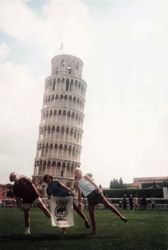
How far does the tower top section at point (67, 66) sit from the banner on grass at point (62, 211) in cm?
6787

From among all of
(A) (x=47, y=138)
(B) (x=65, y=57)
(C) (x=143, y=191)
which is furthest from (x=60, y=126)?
(C) (x=143, y=191)

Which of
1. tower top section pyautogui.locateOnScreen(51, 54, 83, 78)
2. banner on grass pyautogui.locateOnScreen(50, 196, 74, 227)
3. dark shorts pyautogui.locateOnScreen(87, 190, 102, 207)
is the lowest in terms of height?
banner on grass pyautogui.locateOnScreen(50, 196, 74, 227)

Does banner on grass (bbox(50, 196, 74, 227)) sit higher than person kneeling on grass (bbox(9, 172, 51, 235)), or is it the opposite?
person kneeling on grass (bbox(9, 172, 51, 235))

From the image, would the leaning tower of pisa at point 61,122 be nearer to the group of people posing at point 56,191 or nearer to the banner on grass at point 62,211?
the group of people posing at point 56,191

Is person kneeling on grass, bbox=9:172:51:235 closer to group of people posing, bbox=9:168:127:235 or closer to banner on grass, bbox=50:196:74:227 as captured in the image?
group of people posing, bbox=9:168:127:235

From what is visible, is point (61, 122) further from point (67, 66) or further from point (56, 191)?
point (56, 191)

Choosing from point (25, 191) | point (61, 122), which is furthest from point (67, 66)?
point (25, 191)

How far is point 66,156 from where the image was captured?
226 feet

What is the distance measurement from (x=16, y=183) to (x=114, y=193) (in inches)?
1900

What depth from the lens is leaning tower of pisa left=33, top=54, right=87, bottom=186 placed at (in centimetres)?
6850

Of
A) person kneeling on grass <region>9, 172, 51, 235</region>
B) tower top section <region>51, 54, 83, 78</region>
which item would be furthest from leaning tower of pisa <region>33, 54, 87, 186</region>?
person kneeling on grass <region>9, 172, 51, 235</region>

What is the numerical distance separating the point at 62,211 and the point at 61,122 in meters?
63.5

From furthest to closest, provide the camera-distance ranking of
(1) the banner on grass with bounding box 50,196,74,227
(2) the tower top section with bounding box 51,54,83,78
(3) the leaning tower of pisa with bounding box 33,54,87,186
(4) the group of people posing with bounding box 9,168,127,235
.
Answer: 1. (2) the tower top section with bounding box 51,54,83,78
2. (3) the leaning tower of pisa with bounding box 33,54,87,186
3. (4) the group of people posing with bounding box 9,168,127,235
4. (1) the banner on grass with bounding box 50,196,74,227

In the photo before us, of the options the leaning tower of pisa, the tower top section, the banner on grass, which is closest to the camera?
the banner on grass
